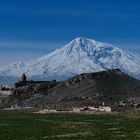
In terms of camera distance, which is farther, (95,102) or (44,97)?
(44,97)

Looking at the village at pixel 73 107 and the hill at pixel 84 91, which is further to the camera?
the hill at pixel 84 91

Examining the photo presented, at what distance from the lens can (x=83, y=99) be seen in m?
158

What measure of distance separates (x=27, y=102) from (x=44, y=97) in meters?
6.25

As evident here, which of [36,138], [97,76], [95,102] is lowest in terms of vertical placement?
→ [36,138]

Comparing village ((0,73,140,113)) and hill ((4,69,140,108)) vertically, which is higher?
hill ((4,69,140,108))

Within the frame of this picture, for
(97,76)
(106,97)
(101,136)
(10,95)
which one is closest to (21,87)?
(10,95)

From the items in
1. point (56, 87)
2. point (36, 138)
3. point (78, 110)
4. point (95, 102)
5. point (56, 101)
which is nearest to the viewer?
point (36, 138)

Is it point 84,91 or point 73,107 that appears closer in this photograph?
point 73,107

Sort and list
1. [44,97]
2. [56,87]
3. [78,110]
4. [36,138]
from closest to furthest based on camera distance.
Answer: [36,138], [78,110], [44,97], [56,87]

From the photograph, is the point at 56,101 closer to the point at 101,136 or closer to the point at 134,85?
the point at 134,85

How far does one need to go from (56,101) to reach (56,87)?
2345cm

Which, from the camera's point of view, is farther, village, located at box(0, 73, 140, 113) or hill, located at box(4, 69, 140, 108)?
hill, located at box(4, 69, 140, 108)

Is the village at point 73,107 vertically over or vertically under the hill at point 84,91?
under

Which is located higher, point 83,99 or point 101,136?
point 83,99
